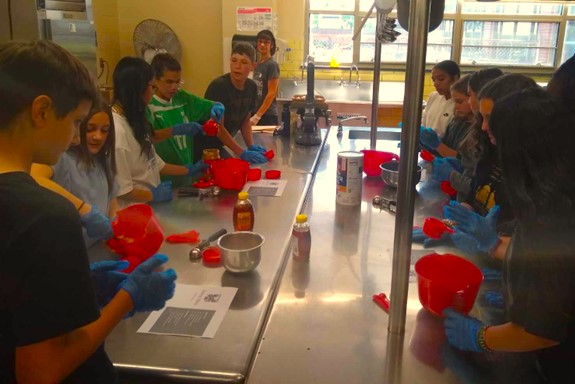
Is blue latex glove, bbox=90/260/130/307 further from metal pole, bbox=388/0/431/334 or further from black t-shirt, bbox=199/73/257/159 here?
black t-shirt, bbox=199/73/257/159

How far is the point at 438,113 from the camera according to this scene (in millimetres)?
3139

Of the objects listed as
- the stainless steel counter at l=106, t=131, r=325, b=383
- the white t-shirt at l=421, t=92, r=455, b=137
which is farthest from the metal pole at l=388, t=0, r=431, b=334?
the white t-shirt at l=421, t=92, r=455, b=137

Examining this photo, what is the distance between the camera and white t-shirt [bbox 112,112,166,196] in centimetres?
186

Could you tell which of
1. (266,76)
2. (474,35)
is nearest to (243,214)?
(266,76)

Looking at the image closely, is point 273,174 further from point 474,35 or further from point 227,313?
point 474,35

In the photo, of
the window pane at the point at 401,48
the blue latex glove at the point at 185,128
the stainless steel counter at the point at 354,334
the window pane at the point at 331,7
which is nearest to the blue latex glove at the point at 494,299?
the stainless steel counter at the point at 354,334

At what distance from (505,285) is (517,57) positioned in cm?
540

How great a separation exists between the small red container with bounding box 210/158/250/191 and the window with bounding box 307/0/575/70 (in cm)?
374

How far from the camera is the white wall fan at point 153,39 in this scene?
5090 millimetres

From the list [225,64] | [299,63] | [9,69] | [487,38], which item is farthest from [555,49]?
[9,69]

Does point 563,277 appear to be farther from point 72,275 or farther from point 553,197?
point 72,275

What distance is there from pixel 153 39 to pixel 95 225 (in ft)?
14.0

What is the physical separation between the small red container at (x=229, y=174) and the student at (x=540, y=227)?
1292 mm

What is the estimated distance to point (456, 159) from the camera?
Answer: 7.55 ft
